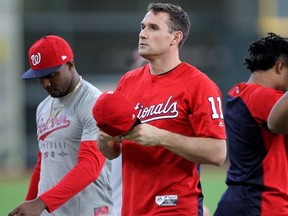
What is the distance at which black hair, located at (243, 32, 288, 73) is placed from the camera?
6.13 metres

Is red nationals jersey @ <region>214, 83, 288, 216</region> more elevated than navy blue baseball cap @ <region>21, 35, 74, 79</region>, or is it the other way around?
navy blue baseball cap @ <region>21, 35, 74, 79</region>

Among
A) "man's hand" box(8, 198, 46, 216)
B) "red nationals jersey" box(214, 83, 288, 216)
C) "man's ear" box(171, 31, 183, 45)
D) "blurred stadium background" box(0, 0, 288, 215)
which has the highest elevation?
"man's ear" box(171, 31, 183, 45)

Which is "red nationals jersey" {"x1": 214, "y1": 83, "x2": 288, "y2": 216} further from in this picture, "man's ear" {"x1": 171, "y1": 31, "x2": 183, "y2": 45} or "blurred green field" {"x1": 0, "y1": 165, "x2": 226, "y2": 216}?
"blurred green field" {"x1": 0, "y1": 165, "x2": 226, "y2": 216}

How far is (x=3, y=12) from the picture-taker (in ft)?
65.7

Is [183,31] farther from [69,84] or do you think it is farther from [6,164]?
[6,164]

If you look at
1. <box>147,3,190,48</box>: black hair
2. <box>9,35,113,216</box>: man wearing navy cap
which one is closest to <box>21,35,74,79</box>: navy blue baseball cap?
<box>9,35,113,216</box>: man wearing navy cap

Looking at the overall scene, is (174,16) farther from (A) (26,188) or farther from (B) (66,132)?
(A) (26,188)

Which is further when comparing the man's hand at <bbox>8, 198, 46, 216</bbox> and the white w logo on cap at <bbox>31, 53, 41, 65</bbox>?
the white w logo on cap at <bbox>31, 53, 41, 65</bbox>

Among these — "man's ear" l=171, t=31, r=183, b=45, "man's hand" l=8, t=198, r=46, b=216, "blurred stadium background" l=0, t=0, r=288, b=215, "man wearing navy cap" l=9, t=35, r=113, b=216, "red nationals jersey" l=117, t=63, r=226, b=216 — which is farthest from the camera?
"blurred stadium background" l=0, t=0, r=288, b=215

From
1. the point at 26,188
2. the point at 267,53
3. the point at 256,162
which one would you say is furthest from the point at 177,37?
the point at 26,188

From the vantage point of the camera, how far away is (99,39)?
20547 mm

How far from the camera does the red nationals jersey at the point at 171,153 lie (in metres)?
5.59

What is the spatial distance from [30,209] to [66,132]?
759 mm

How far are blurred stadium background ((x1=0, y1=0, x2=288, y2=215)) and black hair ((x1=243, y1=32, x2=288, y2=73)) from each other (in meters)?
13.6
